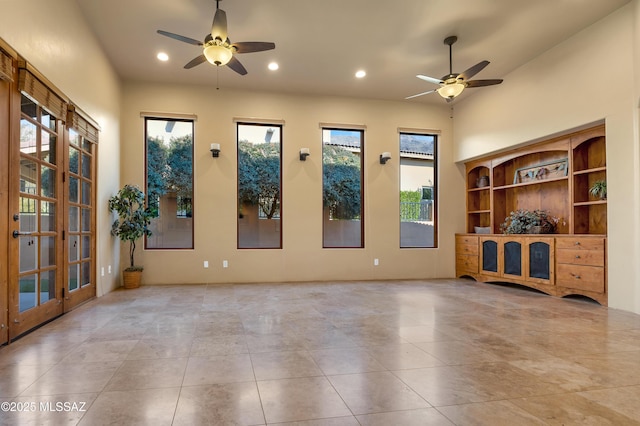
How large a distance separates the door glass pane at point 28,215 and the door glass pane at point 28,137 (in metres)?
0.47

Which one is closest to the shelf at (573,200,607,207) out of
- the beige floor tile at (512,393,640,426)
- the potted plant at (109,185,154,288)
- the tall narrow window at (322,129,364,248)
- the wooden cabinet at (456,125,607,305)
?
the wooden cabinet at (456,125,607,305)

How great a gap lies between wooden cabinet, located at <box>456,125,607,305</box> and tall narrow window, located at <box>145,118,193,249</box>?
5.54 metres

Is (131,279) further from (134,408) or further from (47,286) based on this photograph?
(134,408)

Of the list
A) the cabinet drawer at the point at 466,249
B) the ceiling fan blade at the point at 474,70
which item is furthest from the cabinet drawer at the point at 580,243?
the ceiling fan blade at the point at 474,70

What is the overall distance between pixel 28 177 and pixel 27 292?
3.63 ft

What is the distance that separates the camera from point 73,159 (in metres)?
4.69

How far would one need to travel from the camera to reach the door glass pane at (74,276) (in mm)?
4555

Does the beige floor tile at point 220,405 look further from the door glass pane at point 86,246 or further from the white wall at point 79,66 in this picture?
the door glass pane at point 86,246

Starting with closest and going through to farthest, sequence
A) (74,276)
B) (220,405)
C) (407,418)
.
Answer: (407,418) < (220,405) < (74,276)

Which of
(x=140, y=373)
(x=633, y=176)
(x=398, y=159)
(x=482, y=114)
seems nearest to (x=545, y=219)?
(x=633, y=176)

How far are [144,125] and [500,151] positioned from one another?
258 inches

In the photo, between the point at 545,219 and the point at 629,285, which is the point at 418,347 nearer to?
the point at 629,285

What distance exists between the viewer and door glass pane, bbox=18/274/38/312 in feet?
11.3

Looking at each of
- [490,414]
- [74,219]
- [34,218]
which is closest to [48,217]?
[34,218]
